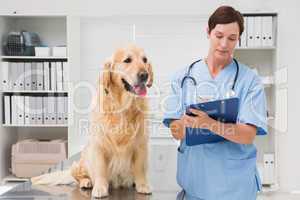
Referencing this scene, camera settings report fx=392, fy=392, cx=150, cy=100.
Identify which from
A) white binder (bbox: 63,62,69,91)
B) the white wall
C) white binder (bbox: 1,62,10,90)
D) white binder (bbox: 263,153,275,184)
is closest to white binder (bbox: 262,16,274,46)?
the white wall

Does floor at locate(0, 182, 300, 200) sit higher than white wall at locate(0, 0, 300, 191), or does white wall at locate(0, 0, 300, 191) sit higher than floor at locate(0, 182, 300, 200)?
white wall at locate(0, 0, 300, 191)

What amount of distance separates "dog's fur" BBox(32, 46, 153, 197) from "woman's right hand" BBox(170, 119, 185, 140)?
0.15m

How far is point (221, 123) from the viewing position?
4.04 ft

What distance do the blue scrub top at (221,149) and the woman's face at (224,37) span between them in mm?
85

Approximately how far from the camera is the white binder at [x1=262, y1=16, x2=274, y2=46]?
3.52 m

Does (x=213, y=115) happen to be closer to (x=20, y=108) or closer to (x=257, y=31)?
(x=257, y=31)

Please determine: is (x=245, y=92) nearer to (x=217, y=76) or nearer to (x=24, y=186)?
(x=217, y=76)

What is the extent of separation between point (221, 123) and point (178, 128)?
0.19 meters

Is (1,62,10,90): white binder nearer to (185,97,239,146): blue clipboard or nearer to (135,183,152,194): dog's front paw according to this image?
(135,183,152,194): dog's front paw

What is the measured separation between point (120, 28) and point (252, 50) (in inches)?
51.5

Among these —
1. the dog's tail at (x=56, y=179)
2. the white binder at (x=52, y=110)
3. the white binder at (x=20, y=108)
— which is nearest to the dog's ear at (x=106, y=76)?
the dog's tail at (x=56, y=179)

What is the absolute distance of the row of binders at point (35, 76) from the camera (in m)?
3.74

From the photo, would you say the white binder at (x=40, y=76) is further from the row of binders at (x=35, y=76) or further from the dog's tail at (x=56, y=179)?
the dog's tail at (x=56, y=179)

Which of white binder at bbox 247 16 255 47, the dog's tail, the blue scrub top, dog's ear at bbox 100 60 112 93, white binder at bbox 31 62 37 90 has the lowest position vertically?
Result: the dog's tail
